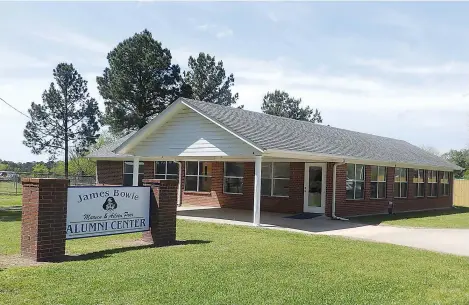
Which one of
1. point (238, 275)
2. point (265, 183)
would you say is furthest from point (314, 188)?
point (238, 275)

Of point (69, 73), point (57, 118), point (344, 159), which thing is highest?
point (69, 73)

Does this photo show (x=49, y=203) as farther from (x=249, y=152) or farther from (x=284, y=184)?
(x=284, y=184)

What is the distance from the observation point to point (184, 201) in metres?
23.8

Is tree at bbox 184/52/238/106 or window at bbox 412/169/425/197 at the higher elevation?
tree at bbox 184/52/238/106

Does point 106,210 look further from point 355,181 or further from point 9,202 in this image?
point 9,202

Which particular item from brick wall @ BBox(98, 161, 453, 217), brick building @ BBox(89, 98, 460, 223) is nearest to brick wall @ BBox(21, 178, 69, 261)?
brick building @ BBox(89, 98, 460, 223)

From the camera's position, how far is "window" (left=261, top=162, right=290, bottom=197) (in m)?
20.0

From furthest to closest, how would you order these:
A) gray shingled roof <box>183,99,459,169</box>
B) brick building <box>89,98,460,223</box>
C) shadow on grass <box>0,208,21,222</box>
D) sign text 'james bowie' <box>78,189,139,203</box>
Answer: brick building <box>89,98,460,223</box> < gray shingled roof <box>183,99,459,169</box> < shadow on grass <box>0,208,21,222</box> < sign text 'james bowie' <box>78,189,139,203</box>

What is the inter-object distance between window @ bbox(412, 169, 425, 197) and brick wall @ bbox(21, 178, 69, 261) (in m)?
20.4

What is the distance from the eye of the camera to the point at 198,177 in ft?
76.5

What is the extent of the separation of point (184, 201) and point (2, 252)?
14.7m

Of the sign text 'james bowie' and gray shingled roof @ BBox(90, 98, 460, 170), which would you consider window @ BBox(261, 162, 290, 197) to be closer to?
gray shingled roof @ BBox(90, 98, 460, 170)

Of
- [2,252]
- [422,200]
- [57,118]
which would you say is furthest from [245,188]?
[57,118]

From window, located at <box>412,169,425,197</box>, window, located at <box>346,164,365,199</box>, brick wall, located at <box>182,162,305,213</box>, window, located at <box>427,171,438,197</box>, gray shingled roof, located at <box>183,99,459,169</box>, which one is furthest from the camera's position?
window, located at <box>427,171,438,197</box>
